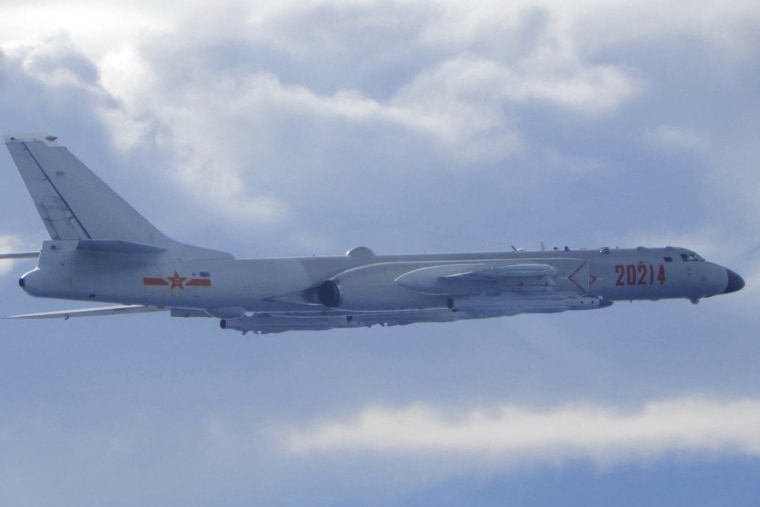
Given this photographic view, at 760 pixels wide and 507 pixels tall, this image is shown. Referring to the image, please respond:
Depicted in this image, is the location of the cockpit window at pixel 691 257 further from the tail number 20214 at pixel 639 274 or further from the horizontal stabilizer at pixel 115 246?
the horizontal stabilizer at pixel 115 246

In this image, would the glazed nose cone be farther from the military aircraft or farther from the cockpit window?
the cockpit window

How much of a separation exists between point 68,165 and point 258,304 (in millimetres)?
6024

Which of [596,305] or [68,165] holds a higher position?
[68,165]

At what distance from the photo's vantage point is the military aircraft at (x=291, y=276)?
91.4 ft

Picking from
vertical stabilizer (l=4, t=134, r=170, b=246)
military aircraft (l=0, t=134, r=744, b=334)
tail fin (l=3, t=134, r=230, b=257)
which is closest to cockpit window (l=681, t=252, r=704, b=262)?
military aircraft (l=0, t=134, r=744, b=334)

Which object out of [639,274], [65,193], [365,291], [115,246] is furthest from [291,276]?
[639,274]

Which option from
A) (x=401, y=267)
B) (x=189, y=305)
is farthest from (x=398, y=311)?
(x=189, y=305)

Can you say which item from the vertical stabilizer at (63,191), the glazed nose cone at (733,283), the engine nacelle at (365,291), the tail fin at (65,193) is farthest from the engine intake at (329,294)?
the glazed nose cone at (733,283)

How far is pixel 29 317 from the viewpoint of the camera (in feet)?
105

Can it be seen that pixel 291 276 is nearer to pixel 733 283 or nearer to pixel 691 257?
pixel 691 257

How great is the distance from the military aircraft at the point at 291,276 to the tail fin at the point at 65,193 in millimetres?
23

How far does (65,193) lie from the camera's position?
28.0 metres

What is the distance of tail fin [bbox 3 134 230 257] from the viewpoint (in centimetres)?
2777

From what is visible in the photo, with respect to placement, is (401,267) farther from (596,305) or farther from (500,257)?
(596,305)
